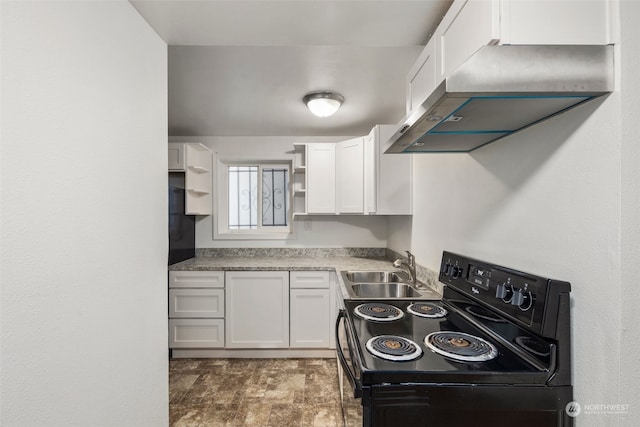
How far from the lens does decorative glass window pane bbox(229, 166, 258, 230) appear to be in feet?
12.4

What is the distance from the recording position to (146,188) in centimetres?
139

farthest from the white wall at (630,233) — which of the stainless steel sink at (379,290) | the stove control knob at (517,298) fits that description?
the stainless steel sink at (379,290)

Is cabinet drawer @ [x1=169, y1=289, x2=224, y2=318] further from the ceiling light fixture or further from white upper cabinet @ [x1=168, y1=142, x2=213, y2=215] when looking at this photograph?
the ceiling light fixture

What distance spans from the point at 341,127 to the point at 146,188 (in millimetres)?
2299

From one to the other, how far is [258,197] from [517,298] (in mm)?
3133

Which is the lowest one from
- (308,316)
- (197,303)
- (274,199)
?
(308,316)

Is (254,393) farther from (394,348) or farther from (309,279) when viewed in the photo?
(394,348)

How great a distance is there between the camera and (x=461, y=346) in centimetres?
106

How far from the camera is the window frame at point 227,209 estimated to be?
3633mm

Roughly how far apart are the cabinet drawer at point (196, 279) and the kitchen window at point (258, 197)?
87 cm

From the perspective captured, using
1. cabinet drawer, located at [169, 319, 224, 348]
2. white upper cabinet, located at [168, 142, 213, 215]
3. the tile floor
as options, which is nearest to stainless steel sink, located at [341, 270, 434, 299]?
the tile floor

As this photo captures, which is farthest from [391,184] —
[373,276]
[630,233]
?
[630,233]

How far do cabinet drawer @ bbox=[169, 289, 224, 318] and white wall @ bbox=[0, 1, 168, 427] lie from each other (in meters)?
1.47

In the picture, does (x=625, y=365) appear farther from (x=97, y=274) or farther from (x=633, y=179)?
(x=97, y=274)
